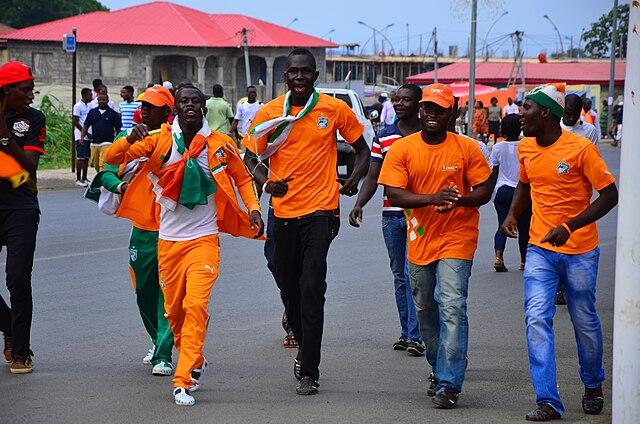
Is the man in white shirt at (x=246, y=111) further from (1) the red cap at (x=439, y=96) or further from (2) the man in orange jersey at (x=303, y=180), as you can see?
(1) the red cap at (x=439, y=96)

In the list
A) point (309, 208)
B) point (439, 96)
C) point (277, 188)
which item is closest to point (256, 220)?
point (277, 188)

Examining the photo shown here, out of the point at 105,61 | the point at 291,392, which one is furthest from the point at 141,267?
the point at 105,61

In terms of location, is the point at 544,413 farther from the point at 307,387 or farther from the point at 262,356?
the point at 262,356

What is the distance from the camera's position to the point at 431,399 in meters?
7.05

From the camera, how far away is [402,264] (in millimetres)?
8445

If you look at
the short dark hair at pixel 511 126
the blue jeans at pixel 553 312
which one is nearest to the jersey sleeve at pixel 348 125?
the blue jeans at pixel 553 312

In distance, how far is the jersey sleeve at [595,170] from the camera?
655 cm

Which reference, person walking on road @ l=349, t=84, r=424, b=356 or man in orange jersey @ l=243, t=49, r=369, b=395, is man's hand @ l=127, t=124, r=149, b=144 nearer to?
man in orange jersey @ l=243, t=49, r=369, b=395

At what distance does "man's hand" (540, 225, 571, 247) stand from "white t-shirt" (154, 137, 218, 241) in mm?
2066

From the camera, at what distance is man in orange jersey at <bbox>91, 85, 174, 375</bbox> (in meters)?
7.58

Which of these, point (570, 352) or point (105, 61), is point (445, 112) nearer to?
point (570, 352)

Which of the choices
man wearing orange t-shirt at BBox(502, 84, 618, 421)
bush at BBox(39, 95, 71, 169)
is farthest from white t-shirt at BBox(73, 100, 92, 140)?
man wearing orange t-shirt at BBox(502, 84, 618, 421)

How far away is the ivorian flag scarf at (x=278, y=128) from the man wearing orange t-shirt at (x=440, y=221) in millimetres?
794

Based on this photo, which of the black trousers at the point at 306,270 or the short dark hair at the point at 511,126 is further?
the short dark hair at the point at 511,126
